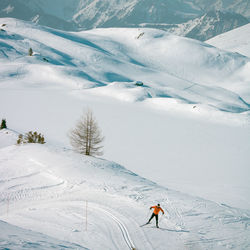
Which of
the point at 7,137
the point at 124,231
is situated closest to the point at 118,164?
the point at 124,231

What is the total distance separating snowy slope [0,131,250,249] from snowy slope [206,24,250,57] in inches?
5293

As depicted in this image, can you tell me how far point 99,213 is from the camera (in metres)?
14.2

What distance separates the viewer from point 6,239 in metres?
8.87

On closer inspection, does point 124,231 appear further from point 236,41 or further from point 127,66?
point 236,41

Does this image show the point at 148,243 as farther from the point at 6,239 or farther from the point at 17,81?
the point at 17,81

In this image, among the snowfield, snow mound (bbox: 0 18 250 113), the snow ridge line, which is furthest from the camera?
snow mound (bbox: 0 18 250 113)

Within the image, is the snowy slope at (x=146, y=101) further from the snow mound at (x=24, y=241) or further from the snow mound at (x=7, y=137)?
the snow mound at (x=24, y=241)

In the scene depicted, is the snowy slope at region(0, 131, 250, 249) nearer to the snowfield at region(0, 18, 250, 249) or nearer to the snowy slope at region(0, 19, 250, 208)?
the snowfield at region(0, 18, 250, 249)

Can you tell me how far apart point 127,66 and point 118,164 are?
263 ft

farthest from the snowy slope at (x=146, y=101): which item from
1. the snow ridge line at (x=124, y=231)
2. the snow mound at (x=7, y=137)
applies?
the snow ridge line at (x=124, y=231)

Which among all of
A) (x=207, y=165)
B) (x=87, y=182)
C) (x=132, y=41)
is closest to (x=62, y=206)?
(x=87, y=182)

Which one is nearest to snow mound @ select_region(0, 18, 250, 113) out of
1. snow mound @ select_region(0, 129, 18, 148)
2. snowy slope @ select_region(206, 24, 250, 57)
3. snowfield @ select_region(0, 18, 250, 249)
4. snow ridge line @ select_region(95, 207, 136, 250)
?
snowfield @ select_region(0, 18, 250, 249)

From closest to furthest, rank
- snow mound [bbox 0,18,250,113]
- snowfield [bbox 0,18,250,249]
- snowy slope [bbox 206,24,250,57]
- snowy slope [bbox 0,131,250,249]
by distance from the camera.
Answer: snowy slope [bbox 0,131,250,249]
snowfield [bbox 0,18,250,249]
snow mound [bbox 0,18,250,113]
snowy slope [bbox 206,24,250,57]

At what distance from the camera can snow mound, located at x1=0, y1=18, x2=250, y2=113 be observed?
7119 centimetres
